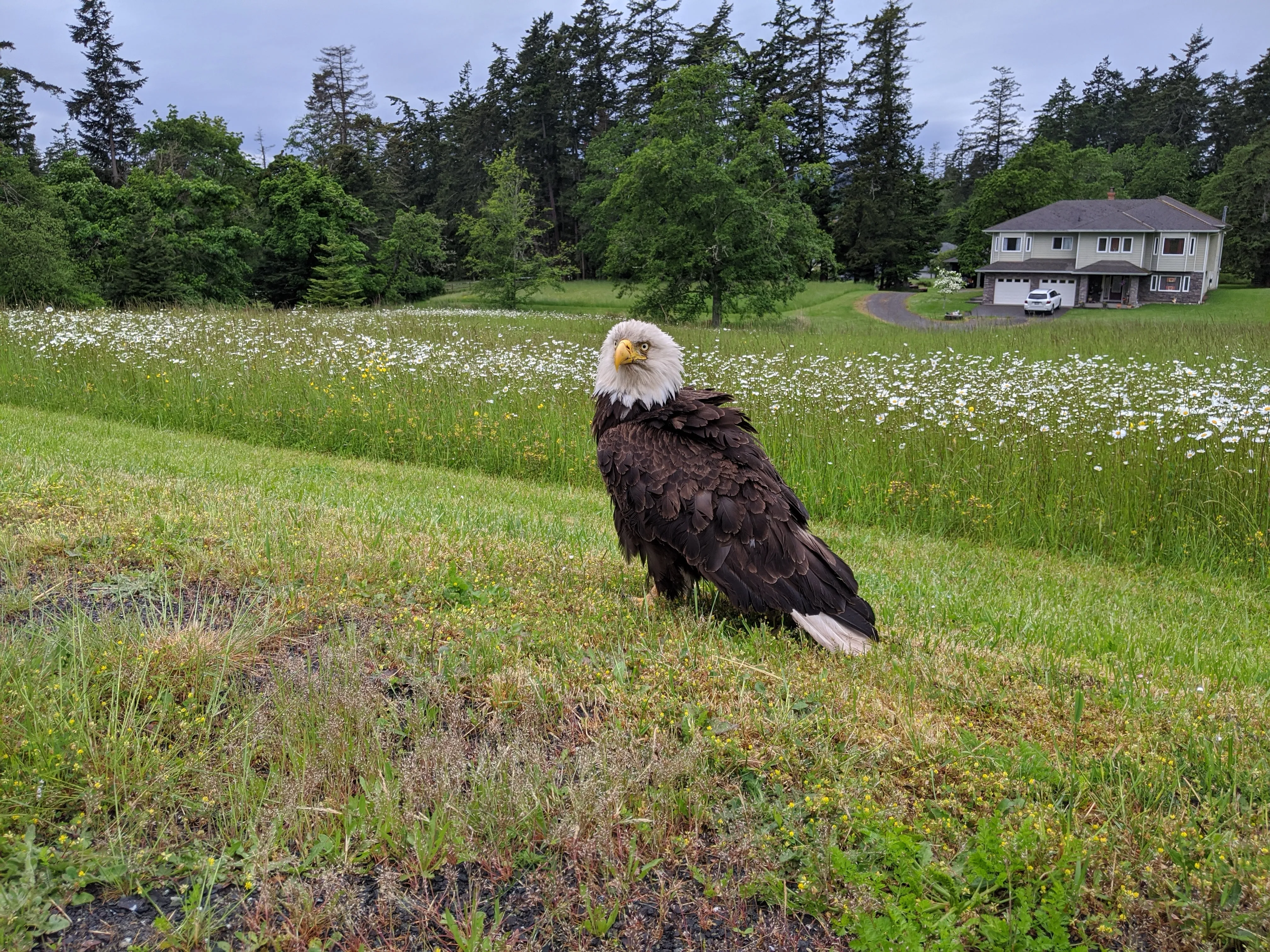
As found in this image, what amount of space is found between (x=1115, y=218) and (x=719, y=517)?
60.2 m

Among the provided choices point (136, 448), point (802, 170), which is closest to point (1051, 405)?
point (136, 448)

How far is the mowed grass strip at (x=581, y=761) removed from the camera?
2.42m

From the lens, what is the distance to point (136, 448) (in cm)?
920

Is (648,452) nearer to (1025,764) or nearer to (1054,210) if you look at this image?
(1025,764)

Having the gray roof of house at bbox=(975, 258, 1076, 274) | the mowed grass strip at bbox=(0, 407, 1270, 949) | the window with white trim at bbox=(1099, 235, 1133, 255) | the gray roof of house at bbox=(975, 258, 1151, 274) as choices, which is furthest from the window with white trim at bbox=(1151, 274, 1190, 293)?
the mowed grass strip at bbox=(0, 407, 1270, 949)

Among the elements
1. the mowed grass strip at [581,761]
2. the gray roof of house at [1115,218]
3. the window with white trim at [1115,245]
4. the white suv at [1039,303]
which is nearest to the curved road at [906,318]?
the white suv at [1039,303]

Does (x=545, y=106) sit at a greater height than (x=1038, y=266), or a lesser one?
greater

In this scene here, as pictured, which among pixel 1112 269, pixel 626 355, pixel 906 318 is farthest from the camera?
pixel 1112 269

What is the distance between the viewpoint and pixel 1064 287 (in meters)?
55.1

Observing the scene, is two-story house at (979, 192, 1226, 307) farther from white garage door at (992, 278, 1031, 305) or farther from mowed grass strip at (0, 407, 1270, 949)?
mowed grass strip at (0, 407, 1270, 949)

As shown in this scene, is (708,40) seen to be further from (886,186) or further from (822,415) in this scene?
(822,415)

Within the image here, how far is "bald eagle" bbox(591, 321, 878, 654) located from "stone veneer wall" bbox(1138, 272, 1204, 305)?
193ft

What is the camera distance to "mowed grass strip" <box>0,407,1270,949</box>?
2.42 metres

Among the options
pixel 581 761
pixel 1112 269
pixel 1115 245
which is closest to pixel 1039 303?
pixel 1112 269
